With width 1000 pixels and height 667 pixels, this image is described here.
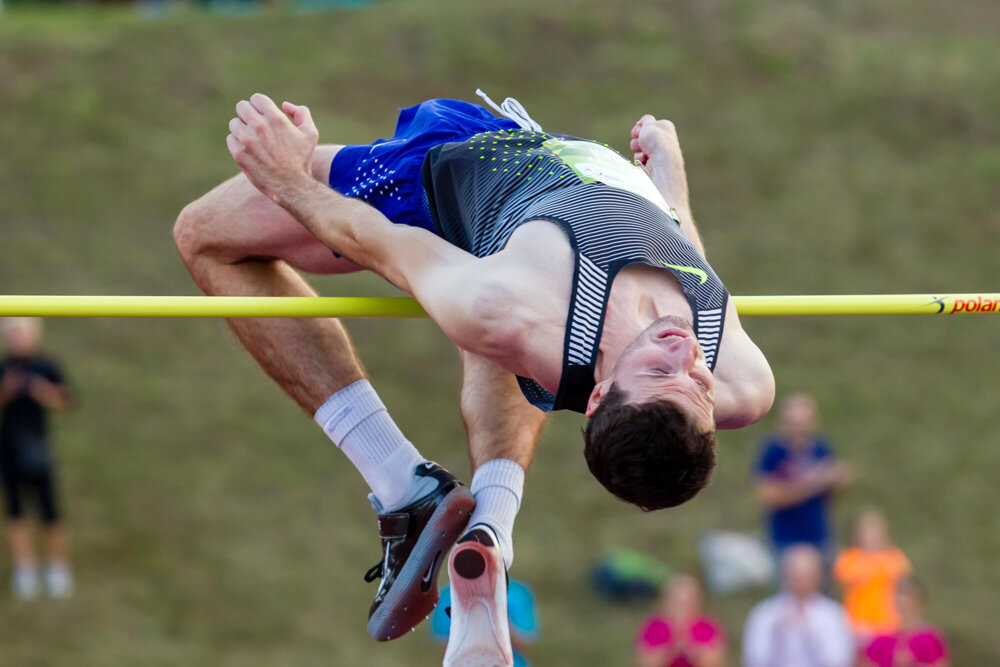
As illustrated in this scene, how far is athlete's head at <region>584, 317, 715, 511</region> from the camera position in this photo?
291 cm

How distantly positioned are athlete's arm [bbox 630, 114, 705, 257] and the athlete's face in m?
0.74

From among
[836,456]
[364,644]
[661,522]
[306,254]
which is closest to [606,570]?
[661,522]

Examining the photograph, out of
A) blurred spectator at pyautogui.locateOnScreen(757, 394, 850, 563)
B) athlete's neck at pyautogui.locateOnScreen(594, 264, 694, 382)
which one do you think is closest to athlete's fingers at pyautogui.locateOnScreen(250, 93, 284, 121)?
athlete's neck at pyautogui.locateOnScreen(594, 264, 694, 382)

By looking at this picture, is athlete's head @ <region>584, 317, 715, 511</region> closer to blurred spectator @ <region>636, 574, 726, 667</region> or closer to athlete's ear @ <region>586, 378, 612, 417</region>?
athlete's ear @ <region>586, 378, 612, 417</region>

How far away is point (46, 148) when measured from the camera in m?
12.2

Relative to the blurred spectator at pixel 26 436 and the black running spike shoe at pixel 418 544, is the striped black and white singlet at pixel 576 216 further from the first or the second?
the blurred spectator at pixel 26 436

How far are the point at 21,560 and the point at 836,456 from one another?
19.1 ft

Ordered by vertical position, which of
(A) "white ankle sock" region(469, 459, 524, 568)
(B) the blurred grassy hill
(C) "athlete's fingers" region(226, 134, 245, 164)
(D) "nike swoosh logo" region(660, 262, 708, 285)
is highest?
(C) "athlete's fingers" region(226, 134, 245, 164)

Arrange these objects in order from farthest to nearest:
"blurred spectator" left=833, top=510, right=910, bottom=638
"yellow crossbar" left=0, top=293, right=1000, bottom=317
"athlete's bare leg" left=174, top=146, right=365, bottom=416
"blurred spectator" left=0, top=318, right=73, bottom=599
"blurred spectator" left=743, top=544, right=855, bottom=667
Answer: "blurred spectator" left=0, top=318, right=73, bottom=599 < "blurred spectator" left=833, top=510, right=910, bottom=638 < "blurred spectator" left=743, top=544, right=855, bottom=667 < "athlete's bare leg" left=174, top=146, right=365, bottom=416 < "yellow crossbar" left=0, top=293, right=1000, bottom=317

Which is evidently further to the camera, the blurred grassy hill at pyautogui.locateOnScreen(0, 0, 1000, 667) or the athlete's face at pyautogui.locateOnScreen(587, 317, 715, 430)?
the blurred grassy hill at pyautogui.locateOnScreen(0, 0, 1000, 667)

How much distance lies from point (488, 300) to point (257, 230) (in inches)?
39.4

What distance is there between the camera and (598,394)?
2965mm

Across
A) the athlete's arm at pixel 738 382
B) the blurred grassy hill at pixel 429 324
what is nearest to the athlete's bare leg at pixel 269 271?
the athlete's arm at pixel 738 382

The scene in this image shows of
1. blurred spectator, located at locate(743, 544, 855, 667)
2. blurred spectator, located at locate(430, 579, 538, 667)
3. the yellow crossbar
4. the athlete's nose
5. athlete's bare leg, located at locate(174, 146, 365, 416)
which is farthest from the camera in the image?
blurred spectator, located at locate(743, 544, 855, 667)
